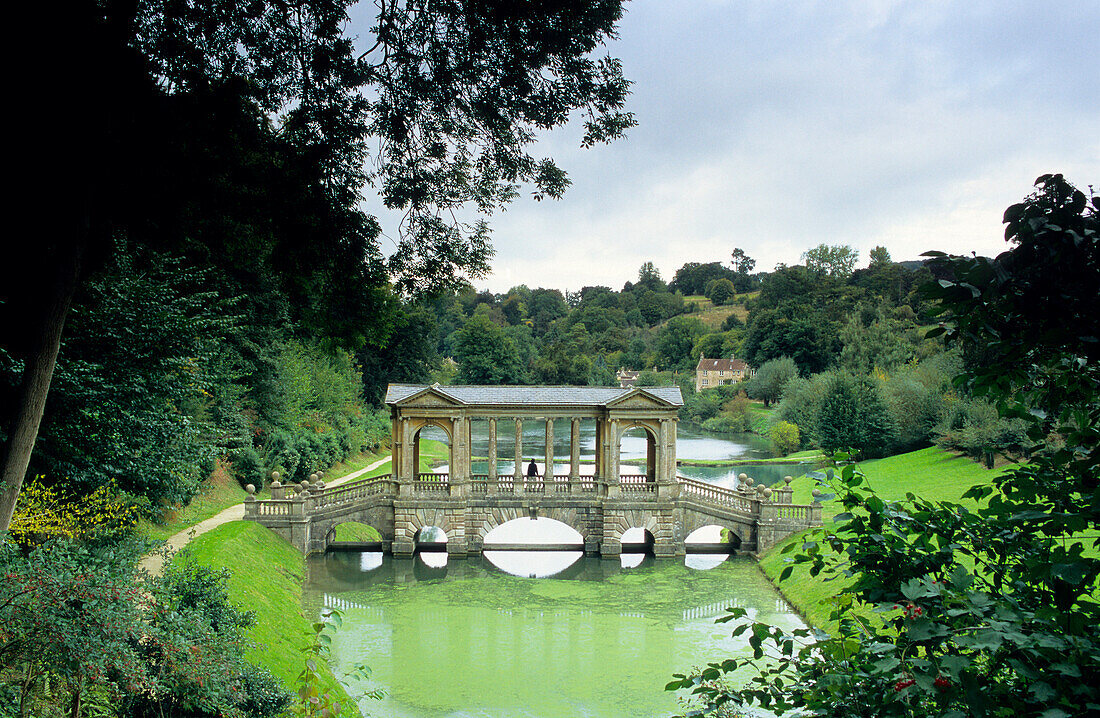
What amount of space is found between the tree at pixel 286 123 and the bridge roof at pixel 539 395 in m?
17.9

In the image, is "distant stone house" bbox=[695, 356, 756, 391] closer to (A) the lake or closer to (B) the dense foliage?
(A) the lake

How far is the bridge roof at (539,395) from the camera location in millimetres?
27750

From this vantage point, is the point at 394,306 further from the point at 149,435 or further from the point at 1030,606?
the point at 1030,606

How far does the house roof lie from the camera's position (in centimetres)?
10531

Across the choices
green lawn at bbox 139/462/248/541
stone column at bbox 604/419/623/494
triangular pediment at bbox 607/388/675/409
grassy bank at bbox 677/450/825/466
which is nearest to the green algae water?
stone column at bbox 604/419/623/494

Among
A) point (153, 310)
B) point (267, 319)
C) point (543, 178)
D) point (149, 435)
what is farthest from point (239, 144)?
point (267, 319)

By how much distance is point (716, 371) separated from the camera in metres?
107

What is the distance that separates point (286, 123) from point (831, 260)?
125625 mm

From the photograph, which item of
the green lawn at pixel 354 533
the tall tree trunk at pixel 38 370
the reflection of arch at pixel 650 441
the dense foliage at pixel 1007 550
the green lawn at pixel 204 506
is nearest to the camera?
the dense foliage at pixel 1007 550

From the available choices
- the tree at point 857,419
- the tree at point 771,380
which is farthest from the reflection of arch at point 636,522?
the tree at point 771,380

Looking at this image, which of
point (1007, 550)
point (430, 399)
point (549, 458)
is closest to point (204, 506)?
point (430, 399)

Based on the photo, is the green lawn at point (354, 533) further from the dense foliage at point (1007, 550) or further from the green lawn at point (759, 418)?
the green lawn at point (759, 418)

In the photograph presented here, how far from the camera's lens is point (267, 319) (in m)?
31.9

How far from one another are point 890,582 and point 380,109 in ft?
25.7
